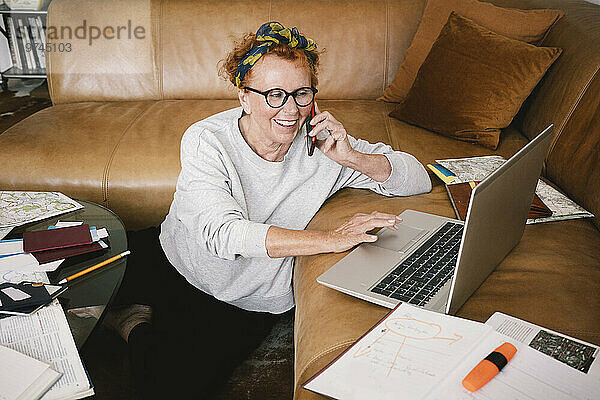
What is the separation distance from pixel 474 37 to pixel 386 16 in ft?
1.87

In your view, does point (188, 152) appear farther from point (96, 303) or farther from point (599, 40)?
→ point (599, 40)

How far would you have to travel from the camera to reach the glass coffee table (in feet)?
4.04

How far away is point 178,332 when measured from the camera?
60.0 inches

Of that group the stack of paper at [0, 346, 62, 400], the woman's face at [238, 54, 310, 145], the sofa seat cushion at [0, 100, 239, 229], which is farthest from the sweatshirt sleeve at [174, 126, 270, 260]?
the sofa seat cushion at [0, 100, 239, 229]


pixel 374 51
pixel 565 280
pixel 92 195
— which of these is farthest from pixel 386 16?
pixel 565 280

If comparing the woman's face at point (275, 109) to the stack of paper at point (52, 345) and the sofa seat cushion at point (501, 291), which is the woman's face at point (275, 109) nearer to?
the sofa seat cushion at point (501, 291)

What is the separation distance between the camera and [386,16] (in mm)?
2717

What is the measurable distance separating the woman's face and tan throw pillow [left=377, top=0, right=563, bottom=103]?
114 cm

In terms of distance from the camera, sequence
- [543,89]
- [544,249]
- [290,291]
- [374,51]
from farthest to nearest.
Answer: [374,51], [543,89], [290,291], [544,249]

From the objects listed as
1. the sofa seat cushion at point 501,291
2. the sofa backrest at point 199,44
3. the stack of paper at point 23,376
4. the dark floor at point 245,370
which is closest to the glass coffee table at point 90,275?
the stack of paper at point 23,376

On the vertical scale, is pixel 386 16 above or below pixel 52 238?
above

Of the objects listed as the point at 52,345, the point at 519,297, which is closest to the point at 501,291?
the point at 519,297

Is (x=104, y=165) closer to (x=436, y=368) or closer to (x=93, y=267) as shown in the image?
(x=93, y=267)

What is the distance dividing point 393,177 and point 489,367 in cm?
95
